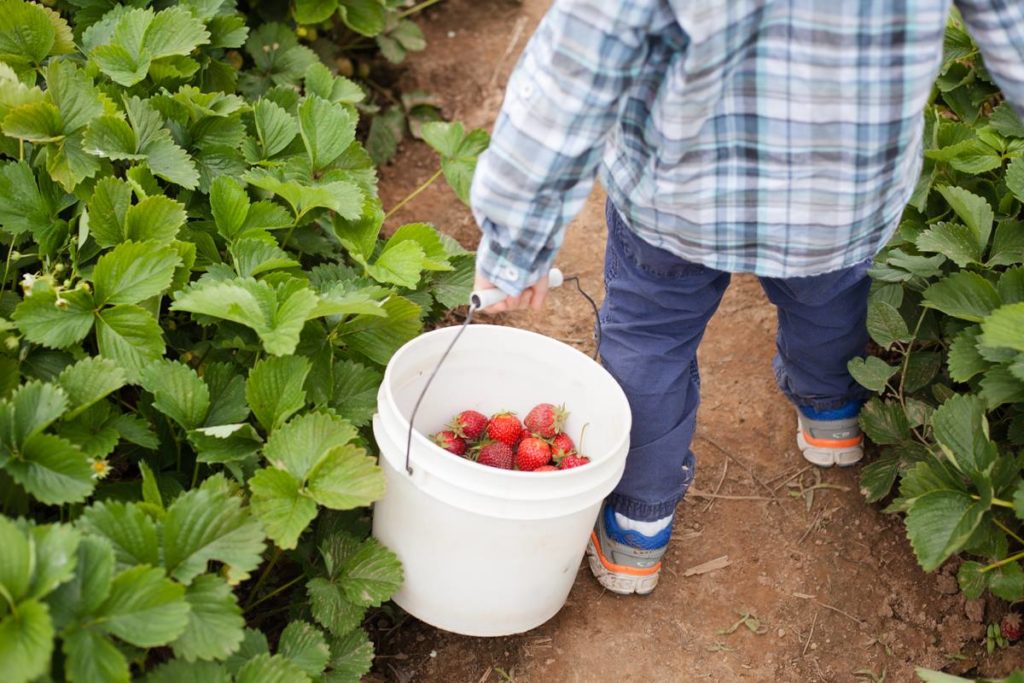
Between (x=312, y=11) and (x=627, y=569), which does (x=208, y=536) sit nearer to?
(x=627, y=569)

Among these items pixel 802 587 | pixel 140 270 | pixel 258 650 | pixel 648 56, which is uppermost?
pixel 648 56

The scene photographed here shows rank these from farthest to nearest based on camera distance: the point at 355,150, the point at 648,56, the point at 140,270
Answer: the point at 355,150, the point at 140,270, the point at 648,56

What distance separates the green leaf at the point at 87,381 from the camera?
1.53 meters

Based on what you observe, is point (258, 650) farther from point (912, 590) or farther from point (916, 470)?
point (912, 590)

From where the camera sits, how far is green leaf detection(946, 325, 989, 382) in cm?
172

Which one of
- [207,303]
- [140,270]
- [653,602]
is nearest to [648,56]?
[207,303]

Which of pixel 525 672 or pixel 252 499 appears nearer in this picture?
pixel 252 499

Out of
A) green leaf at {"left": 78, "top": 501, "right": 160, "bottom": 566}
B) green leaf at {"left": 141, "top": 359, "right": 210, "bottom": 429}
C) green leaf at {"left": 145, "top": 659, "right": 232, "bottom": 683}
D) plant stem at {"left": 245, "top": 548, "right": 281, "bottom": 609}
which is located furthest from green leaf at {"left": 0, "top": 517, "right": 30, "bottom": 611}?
plant stem at {"left": 245, "top": 548, "right": 281, "bottom": 609}

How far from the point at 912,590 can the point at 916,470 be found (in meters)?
0.38

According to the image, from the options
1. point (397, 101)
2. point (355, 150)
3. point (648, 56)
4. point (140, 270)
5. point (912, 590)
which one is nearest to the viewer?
point (648, 56)

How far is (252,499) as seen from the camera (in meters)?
1.51

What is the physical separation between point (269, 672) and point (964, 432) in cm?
107

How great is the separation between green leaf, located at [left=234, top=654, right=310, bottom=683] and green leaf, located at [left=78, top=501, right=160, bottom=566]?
7.4 inches

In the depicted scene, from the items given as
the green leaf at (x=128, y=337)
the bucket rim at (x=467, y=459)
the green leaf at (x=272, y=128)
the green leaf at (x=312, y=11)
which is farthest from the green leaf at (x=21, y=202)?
the green leaf at (x=312, y=11)
